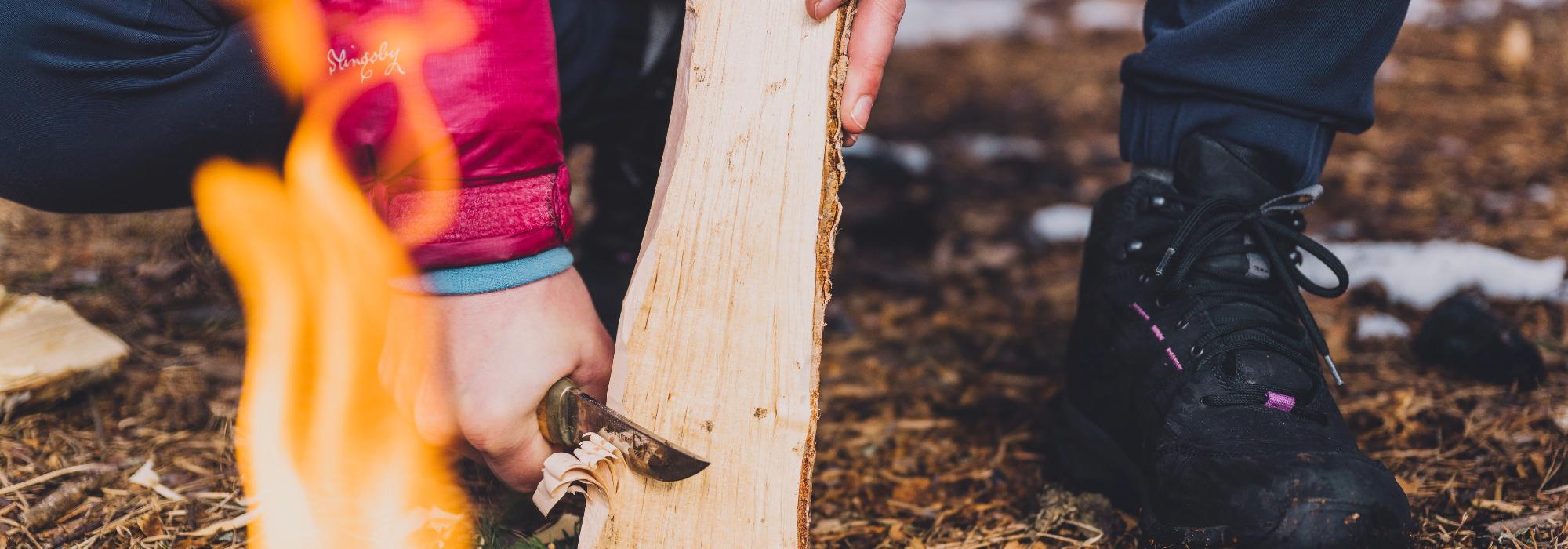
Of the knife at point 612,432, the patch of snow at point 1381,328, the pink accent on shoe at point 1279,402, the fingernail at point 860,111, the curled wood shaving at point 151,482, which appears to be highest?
the fingernail at point 860,111

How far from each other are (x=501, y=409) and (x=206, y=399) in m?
1.13

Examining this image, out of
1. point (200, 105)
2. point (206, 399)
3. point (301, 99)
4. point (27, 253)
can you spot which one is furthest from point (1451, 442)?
point (27, 253)

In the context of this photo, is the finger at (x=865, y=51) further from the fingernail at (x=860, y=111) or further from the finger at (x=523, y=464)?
the finger at (x=523, y=464)

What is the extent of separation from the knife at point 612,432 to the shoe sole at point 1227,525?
69 centimetres

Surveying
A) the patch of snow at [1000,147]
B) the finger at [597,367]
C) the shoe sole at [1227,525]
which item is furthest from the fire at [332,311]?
the patch of snow at [1000,147]

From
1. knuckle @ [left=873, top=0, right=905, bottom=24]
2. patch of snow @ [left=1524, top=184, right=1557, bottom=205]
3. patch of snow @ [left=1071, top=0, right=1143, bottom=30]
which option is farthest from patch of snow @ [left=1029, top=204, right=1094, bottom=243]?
patch of snow @ [left=1071, top=0, right=1143, bottom=30]

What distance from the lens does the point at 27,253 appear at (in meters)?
2.77

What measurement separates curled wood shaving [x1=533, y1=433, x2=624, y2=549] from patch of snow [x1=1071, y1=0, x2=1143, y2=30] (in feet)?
19.6

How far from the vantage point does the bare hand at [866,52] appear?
4.45ft

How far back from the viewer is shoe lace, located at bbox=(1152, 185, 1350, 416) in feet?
4.88

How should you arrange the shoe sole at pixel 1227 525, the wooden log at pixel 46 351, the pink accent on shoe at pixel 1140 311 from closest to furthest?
the shoe sole at pixel 1227 525
the pink accent on shoe at pixel 1140 311
the wooden log at pixel 46 351

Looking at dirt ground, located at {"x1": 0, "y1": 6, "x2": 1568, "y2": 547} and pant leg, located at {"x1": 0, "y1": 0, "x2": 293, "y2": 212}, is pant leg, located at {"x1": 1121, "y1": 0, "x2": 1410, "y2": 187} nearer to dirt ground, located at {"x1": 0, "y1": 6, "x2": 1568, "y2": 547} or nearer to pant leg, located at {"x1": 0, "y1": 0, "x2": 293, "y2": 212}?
dirt ground, located at {"x1": 0, "y1": 6, "x2": 1568, "y2": 547}

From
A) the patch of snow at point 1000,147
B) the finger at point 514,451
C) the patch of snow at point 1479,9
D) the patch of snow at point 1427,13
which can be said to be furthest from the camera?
the patch of snow at point 1427,13

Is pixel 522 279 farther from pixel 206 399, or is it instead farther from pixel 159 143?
pixel 206 399
